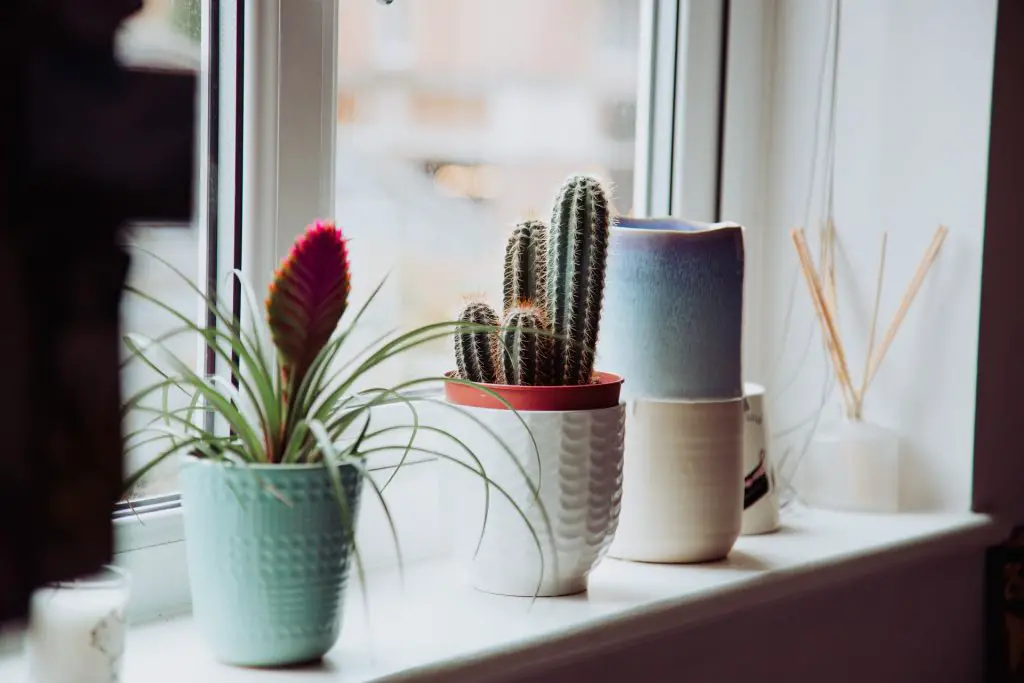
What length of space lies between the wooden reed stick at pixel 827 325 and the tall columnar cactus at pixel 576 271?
465 millimetres

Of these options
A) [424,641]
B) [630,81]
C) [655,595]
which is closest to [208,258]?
[424,641]

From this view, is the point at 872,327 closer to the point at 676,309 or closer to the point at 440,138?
the point at 676,309

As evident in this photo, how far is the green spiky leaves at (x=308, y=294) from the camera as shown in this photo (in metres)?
0.69

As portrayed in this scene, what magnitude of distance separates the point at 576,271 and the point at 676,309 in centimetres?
15

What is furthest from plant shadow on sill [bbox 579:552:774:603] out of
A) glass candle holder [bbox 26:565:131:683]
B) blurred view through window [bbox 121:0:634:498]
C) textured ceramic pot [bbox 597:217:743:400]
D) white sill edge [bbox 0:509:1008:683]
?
glass candle holder [bbox 26:565:131:683]

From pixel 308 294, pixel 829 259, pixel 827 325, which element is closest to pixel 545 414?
pixel 308 294

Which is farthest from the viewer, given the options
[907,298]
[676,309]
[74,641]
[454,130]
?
[907,298]

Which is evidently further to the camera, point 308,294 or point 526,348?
point 526,348

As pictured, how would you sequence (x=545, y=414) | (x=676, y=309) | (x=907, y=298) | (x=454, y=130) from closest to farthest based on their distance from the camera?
(x=545, y=414) < (x=676, y=309) < (x=454, y=130) < (x=907, y=298)

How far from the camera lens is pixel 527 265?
95 centimetres

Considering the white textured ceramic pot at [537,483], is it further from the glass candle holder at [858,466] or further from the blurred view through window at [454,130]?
the glass candle holder at [858,466]

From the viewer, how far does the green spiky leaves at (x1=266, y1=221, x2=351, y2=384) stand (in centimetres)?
69

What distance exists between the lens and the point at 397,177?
1071 mm

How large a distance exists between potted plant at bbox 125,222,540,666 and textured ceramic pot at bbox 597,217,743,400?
33 centimetres
